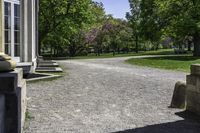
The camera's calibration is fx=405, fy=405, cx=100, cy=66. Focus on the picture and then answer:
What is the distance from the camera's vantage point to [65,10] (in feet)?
128

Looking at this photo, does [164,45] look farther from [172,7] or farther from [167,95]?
[167,95]

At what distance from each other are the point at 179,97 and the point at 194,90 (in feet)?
2.51

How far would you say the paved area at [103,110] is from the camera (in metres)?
6.87

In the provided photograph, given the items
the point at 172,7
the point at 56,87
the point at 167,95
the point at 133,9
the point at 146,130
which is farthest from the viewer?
the point at 133,9

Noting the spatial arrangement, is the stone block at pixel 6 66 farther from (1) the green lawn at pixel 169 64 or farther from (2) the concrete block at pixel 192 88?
(1) the green lawn at pixel 169 64

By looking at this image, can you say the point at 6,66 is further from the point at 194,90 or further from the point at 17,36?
the point at 17,36

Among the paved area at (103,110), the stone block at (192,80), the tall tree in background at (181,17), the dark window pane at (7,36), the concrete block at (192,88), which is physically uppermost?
the tall tree in background at (181,17)

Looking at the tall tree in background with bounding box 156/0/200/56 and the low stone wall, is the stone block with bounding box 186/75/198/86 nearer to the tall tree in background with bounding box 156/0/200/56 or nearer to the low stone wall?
the low stone wall

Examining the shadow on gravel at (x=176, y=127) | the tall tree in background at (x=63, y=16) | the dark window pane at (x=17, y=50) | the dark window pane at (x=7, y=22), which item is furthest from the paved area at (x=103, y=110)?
the tall tree in background at (x=63, y=16)

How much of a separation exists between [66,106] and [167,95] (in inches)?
127

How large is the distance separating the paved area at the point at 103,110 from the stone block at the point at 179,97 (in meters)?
0.22

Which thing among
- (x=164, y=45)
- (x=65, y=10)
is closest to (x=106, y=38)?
(x=65, y=10)

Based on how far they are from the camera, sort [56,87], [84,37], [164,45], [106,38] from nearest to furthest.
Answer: [56,87] → [84,37] → [106,38] → [164,45]

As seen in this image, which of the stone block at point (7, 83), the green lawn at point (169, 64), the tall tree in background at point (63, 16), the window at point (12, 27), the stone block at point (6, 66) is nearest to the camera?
the stone block at point (7, 83)
